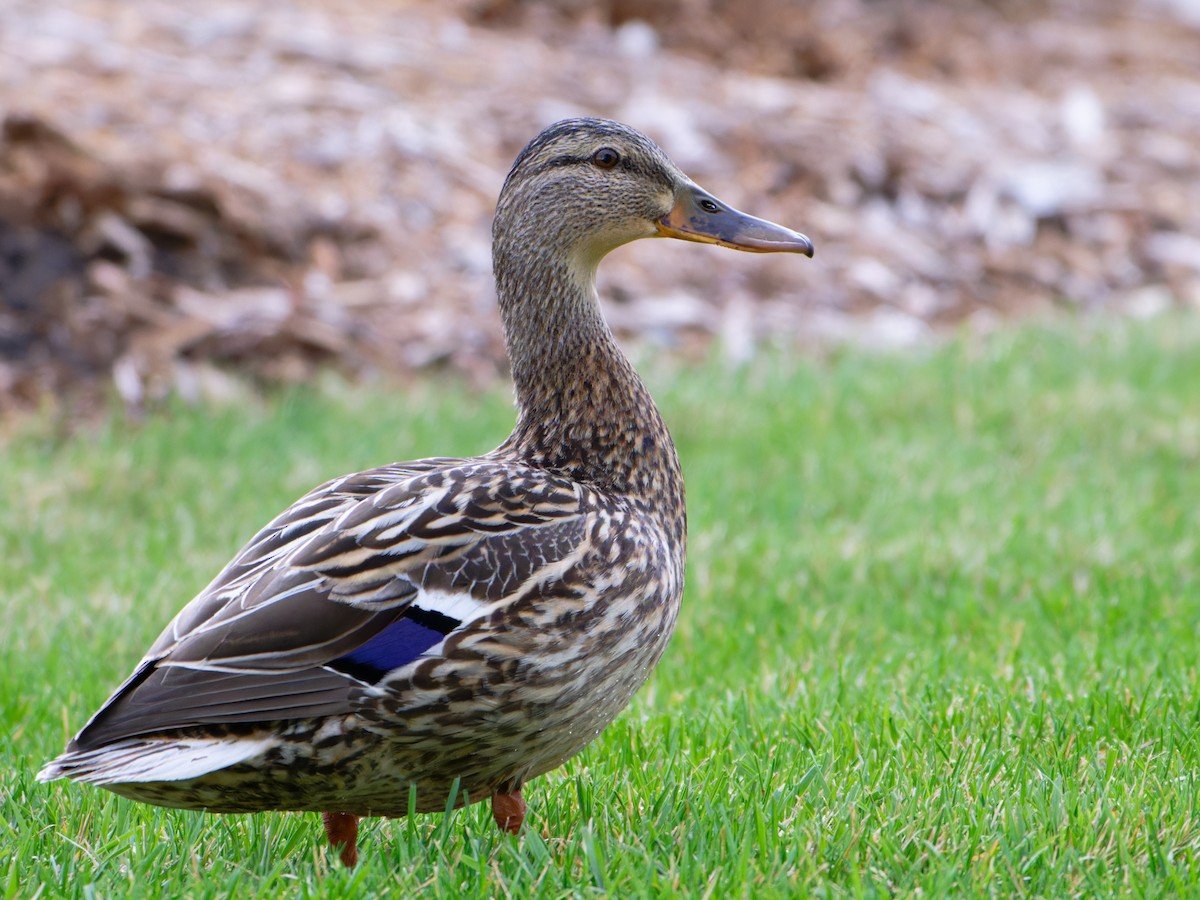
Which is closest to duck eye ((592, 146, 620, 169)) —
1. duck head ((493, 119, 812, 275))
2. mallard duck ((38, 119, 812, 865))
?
duck head ((493, 119, 812, 275))

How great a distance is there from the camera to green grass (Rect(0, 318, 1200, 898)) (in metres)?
3.09

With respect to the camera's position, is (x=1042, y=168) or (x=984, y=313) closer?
(x=984, y=313)

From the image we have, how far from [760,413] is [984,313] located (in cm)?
281

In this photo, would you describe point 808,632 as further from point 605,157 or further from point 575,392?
point 605,157

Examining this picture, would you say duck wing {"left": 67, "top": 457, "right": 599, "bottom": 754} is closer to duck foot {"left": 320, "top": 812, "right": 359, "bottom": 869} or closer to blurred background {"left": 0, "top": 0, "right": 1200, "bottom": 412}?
duck foot {"left": 320, "top": 812, "right": 359, "bottom": 869}

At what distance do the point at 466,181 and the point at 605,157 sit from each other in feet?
18.6

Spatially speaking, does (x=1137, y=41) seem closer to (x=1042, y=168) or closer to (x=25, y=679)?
(x=1042, y=168)

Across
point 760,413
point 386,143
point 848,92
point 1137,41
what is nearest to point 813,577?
point 760,413

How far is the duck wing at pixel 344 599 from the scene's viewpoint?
304 cm

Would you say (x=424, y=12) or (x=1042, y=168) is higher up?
(x=424, y=12)

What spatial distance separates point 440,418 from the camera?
23.5 feet

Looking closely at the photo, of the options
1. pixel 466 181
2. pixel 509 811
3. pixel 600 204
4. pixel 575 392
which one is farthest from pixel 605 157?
pixel 466 181

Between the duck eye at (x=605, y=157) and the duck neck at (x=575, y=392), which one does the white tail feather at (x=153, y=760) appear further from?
the duck eye at (x=605, y=157)

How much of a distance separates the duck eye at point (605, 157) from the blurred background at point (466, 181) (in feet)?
13.2
